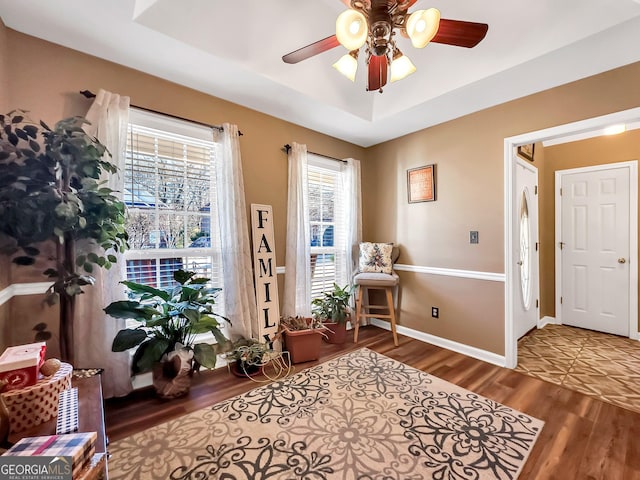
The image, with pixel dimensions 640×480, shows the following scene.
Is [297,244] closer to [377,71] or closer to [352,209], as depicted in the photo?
[352,209]

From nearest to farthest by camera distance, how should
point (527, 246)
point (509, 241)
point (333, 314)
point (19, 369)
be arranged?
point (19, 369)
point (509, 241)
point (333, 314)
point (527, 246)

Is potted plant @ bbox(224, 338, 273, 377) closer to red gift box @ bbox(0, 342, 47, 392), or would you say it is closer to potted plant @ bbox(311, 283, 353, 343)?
potted plant @ bbox(311, 283, 353, 343)

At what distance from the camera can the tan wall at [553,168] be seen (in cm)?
337

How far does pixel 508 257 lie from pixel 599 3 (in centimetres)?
188

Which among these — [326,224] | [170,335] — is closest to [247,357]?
[170,335]

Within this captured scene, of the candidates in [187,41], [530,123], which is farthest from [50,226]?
[530,123]

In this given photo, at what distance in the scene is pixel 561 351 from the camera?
114 inches

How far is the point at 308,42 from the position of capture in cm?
224

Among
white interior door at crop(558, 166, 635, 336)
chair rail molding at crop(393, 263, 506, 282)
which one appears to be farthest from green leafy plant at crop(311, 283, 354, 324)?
white interior door at crop(558, 166, 635, 336)

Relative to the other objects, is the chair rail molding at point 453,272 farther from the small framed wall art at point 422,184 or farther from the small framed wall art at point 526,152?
the small framed wall art at point 526,152

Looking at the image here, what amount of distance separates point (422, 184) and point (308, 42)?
1944 mm

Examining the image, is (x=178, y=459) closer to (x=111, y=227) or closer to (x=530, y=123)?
(x=111, y=227)

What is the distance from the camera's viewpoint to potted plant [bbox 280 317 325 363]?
8.55 ft

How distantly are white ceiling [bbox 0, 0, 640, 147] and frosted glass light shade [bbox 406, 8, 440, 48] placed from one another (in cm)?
108
